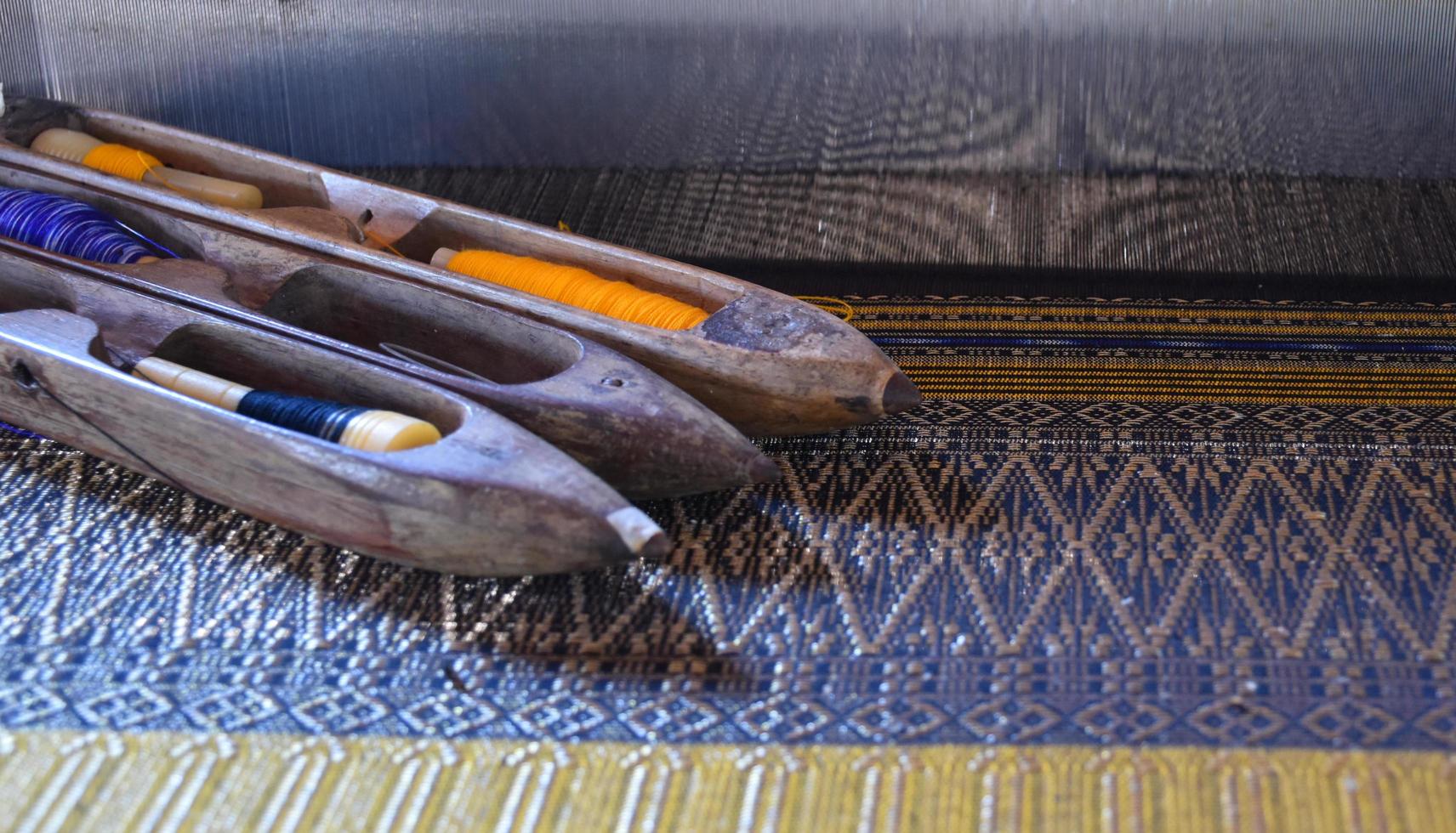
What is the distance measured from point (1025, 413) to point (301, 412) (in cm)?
82

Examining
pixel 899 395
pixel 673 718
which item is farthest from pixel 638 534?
pixel 899 395

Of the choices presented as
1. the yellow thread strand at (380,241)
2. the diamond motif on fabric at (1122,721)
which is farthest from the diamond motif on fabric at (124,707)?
the diamond motif on fabric at (1122,721)

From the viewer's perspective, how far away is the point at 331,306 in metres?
1.72

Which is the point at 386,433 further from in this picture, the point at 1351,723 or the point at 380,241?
the point at 1351,723

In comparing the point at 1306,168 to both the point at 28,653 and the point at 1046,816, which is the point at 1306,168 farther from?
the point at 28,653

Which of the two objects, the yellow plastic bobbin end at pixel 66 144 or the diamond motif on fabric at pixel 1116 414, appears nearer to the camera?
the diamond motif on fabric at pixel 1116 414

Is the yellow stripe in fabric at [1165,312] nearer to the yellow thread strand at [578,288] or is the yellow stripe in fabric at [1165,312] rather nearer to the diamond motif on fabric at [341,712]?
the yellow thread strand at [578,288]

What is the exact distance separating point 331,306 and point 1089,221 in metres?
1.14

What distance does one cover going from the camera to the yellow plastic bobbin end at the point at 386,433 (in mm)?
1337

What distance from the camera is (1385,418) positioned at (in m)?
1.69

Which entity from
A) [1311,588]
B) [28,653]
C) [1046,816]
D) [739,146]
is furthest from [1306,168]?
[28,653]

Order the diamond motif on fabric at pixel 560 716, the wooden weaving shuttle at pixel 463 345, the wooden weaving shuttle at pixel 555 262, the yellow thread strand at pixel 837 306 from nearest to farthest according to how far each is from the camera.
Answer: the diamond motif on fabric at pixel 560 716 → the wooden weaving shuttle at pixel 463 345 → the wooden weaving shuttle at pixel 555 262 → the yellow thread strand at pixel 837 306

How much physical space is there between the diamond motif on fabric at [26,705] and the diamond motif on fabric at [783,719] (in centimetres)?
61

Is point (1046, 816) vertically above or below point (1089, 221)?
below
